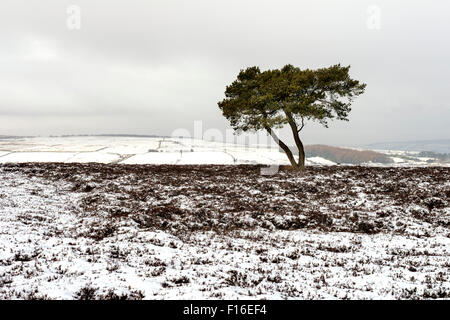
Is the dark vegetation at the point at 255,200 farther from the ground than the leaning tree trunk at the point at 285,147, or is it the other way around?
the leaning tree trunk at the point at 285,147

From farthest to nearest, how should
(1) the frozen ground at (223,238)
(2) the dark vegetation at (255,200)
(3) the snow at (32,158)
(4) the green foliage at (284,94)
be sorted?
(3) the snow at (32,158), (4) the green foliage at (284,94), (2) the dark vegetation at (255,200), (1) the frozen ground at (223,238)

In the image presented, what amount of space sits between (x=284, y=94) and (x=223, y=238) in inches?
918

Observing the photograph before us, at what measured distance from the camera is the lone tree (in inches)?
1248

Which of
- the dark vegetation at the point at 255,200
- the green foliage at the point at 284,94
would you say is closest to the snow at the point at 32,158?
the dark vegetation at the point at 255,200

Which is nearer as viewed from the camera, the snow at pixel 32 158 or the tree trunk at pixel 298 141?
the tree trunk at pixel 298 141

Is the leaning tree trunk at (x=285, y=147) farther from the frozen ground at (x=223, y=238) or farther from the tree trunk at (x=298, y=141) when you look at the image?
the frozen ground at (x=223, y=238)

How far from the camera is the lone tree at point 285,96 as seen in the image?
31703mm

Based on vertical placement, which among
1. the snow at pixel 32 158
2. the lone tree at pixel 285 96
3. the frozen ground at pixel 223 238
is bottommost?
the frozen ground at pixel 223 238

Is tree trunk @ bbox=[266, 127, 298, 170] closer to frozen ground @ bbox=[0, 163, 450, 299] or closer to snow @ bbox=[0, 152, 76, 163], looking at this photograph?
frozen ground @ bbox=[0, 163, 450, 299]

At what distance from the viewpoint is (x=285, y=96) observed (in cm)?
3281

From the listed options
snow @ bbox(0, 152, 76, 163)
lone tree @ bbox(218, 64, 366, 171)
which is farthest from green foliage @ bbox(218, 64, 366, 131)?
snow @ bbox(0, 152, 76, 163)

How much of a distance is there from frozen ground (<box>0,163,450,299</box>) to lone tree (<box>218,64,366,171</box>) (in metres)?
9.19

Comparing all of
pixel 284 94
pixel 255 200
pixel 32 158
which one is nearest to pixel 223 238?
pixel 255 200
